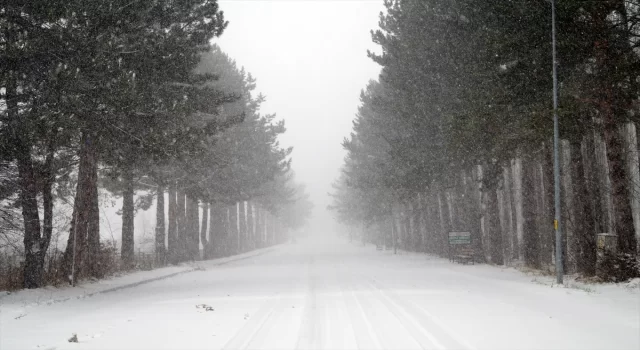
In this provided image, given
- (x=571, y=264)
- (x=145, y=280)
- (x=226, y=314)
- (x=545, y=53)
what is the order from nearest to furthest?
1. (x=226, y=314)
2. (x=545, y=53)
3. (x=145, y=280)
4. (x=571, y=264)

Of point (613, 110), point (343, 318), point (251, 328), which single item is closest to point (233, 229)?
point (613, 110)

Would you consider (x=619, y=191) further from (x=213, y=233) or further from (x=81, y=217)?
(x=213, y=233)

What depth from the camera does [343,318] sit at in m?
8.66

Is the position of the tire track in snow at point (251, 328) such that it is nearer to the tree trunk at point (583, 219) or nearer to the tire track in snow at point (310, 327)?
the tire track in snow at point (310, 327)

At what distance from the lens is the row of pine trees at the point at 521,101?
1257cm

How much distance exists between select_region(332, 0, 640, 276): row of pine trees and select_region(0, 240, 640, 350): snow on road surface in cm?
423

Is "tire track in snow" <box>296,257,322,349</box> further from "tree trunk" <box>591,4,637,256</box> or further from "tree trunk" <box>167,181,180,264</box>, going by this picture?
"tree trunk" <box>167,181,180,264</box>

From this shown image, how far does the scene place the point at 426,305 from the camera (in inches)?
394

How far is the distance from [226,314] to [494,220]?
15483 mm

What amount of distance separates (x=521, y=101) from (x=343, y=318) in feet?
34.1

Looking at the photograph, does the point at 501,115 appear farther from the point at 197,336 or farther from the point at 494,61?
the point at 197,336

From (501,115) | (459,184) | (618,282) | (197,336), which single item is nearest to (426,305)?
(197,336)

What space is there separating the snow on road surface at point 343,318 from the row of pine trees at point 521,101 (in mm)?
4233

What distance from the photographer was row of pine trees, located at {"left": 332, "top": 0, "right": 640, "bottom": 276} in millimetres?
12570
